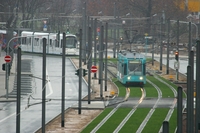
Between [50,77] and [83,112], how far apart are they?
65.7 feet

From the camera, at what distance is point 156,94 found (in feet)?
184

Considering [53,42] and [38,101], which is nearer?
[38,101]

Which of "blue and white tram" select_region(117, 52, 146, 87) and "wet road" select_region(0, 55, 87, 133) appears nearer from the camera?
"wet road" select_region(0, 55, 87, 133)

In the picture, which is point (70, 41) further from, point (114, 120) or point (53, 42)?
point (114, 120)

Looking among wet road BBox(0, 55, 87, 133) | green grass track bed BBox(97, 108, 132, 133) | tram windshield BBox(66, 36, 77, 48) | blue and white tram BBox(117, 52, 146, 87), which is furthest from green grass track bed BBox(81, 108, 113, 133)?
tram windshield BBox(66, 36, 77, 48)

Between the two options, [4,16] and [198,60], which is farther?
[4,16]

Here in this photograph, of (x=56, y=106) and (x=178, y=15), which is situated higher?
(x=178, y=15)

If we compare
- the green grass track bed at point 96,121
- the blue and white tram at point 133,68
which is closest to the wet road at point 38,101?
the green grass track bed at point 96,121

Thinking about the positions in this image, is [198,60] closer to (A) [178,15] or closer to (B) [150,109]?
(B) [150,109]

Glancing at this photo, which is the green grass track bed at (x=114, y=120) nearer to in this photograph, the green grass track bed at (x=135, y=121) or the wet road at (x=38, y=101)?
the green grass track bed at (x=135, y=121)

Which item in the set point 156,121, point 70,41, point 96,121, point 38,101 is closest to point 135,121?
point 156,121

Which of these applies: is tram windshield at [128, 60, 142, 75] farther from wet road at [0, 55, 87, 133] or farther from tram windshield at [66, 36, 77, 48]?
tram windshield at [66, 36, 77, 48]

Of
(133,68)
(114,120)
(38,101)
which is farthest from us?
(133,68)

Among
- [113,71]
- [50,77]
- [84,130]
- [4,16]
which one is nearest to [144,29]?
[4,16]
